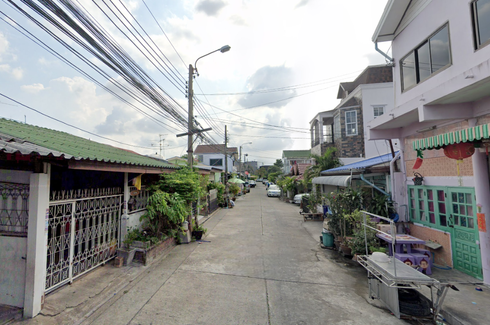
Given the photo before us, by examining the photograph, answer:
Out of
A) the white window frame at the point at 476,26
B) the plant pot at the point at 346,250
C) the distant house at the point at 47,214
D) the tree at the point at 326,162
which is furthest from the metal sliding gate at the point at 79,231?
the tree at the point at 326,162

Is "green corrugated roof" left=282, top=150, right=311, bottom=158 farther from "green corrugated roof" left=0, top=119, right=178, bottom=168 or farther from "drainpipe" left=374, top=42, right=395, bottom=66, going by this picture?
"green corrugated roof" left=0, top=119, right=178, bottom=168

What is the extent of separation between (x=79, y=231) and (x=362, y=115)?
16247 millimetres

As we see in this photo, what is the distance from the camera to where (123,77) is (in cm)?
582

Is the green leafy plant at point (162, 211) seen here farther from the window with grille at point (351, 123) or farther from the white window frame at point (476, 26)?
the window with grille at point (351, 123)

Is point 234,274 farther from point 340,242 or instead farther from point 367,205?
point 367,205

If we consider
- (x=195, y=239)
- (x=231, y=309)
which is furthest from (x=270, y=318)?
(x=195, y=239)

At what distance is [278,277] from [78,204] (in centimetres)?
515

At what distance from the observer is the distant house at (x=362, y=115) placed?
14.8 metres

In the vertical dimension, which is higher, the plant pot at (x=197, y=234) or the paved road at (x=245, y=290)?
the plant pot at (x=197, y=234)

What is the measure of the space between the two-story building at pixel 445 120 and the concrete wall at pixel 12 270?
26.5ft

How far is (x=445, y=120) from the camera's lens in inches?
230

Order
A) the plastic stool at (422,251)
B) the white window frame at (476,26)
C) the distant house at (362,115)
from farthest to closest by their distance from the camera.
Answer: the distant house at (362,115) → the plastic stool at (422,251) → the white window frame at (476,26)

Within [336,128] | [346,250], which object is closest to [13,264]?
[346,250]

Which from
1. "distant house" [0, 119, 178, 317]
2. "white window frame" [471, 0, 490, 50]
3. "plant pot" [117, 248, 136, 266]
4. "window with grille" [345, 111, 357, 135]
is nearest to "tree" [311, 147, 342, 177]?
"window with grille" [345, 111, 357, 135]
